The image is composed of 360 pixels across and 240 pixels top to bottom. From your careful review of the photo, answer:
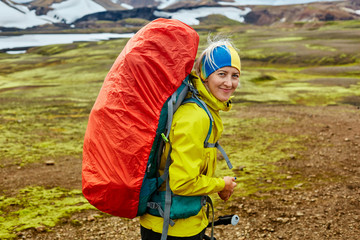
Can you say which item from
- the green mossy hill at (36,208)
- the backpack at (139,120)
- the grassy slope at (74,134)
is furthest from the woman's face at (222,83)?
the green mossy hill at (36,208)

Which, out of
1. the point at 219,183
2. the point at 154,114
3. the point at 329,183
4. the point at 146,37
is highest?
the point at 146,37

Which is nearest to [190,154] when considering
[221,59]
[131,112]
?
[131,112]

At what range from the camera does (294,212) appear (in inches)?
301

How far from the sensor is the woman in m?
3.12

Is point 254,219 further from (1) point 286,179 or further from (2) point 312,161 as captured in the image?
(2) point 312,161

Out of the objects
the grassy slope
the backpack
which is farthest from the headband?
the grassy slope

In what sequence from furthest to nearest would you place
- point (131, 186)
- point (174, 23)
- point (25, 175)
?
1. point (25, 175)
2. point (174, 23)
3. point (131, 186)

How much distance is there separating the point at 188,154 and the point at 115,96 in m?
0.89

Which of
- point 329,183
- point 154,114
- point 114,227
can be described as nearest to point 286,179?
point 329,183

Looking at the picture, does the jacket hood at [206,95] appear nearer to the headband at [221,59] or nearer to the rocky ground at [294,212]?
the headband at [221,59]

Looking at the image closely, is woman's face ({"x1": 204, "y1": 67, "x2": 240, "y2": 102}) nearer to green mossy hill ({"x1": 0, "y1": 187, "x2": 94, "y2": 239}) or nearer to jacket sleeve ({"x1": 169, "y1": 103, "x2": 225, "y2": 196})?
jacket sleeve ({"x1": 169, "y1": 103, "x2": 225, "y2": 196})

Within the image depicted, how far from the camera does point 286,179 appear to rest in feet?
31.7

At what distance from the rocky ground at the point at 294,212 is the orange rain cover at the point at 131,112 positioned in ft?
14.2

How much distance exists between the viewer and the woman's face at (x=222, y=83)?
3.54 m
